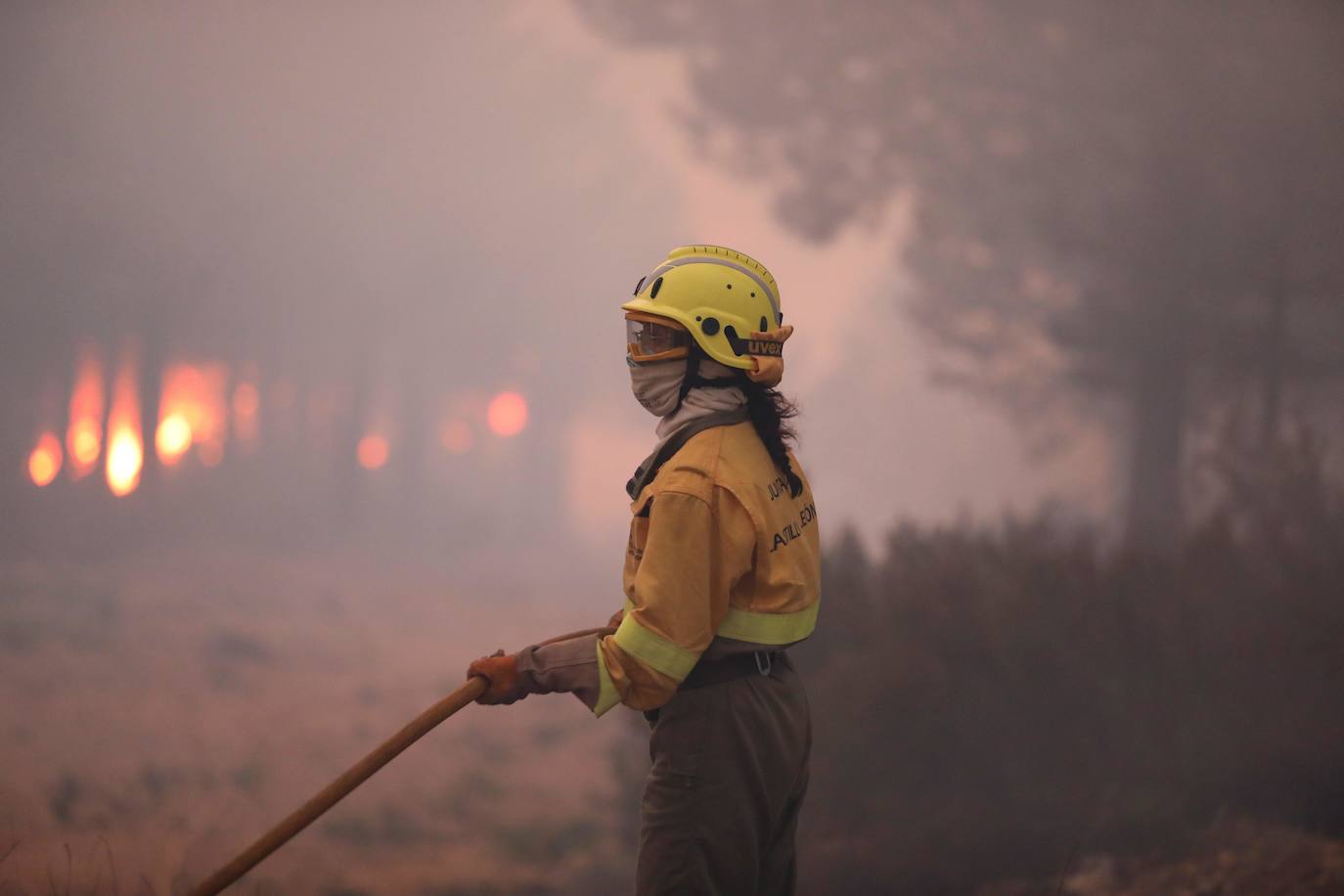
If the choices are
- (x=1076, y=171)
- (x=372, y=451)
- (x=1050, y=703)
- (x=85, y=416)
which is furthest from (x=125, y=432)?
(x=1076, y=171)

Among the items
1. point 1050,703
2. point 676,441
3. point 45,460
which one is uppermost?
point 45,460

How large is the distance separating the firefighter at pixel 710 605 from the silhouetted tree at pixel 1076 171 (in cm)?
335

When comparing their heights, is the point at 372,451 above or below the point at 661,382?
above

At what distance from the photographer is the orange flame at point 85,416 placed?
4.98 meters

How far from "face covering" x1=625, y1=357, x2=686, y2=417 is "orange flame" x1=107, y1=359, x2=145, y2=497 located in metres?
3.64

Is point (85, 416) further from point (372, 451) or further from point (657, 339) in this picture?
point (657, 339)

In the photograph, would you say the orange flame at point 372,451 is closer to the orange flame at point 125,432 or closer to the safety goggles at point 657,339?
the orange flame at point 125,432

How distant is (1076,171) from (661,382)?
4.08 meters

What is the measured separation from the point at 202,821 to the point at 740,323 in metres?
3.29

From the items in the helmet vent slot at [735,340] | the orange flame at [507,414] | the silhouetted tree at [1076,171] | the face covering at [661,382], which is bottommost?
the face covering at [661,382]

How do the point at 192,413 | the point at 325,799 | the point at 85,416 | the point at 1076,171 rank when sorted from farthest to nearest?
the point at 1076,171 → the point at 192,413 → the point at 85,416 → the point at 325,799

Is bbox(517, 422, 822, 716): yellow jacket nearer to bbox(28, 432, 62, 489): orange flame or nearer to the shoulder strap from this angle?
the shoulder strap

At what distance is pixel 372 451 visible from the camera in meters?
5.41

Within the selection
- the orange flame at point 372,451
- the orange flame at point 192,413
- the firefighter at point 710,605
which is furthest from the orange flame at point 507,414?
the firefighter at point 710,605
